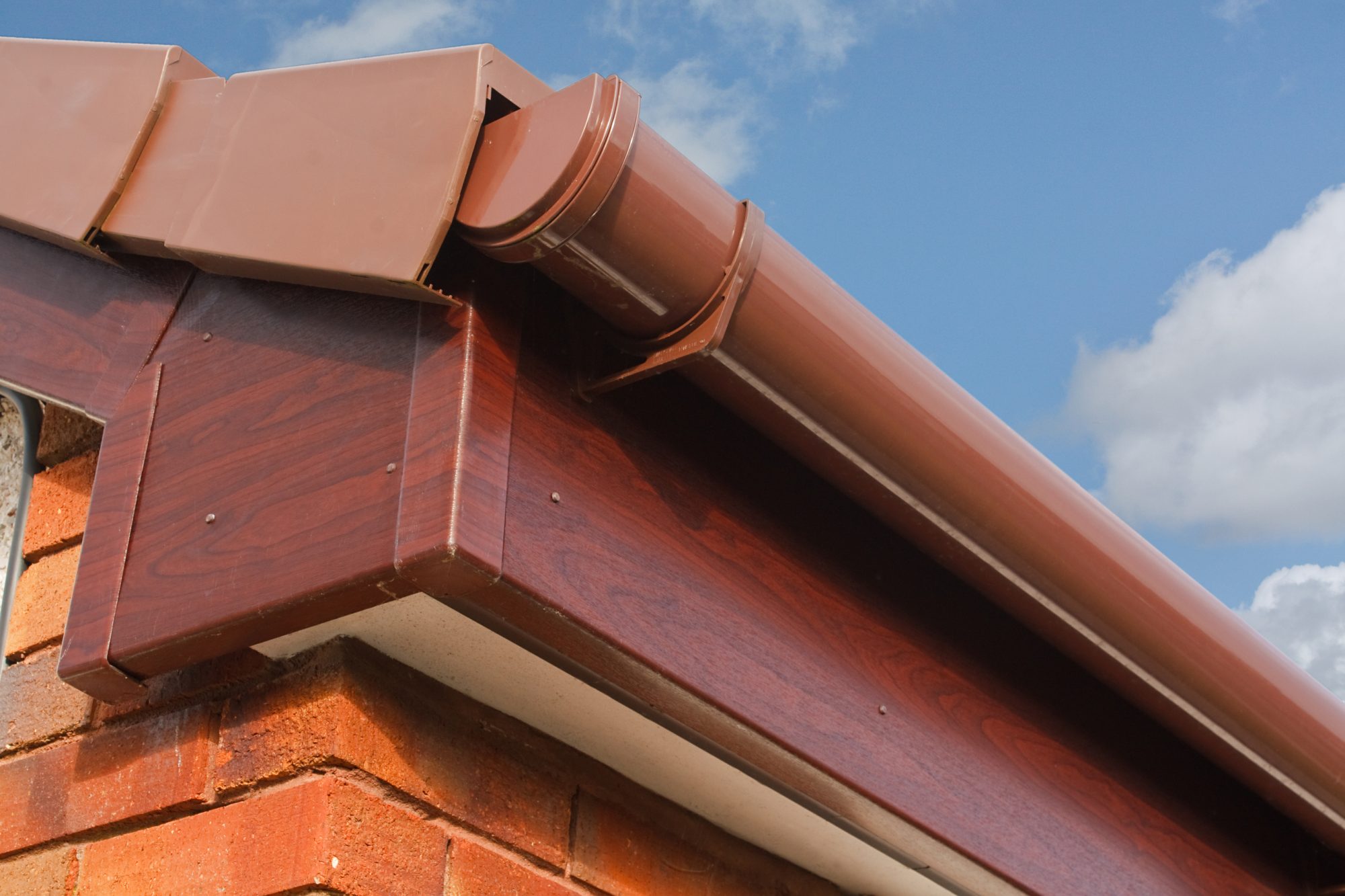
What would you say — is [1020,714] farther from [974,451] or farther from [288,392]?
[288,392]

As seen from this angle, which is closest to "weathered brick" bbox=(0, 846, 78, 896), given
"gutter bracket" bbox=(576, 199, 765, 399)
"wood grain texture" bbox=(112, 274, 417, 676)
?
"wood grain texture" bbox=(112, 274, 417, 676)

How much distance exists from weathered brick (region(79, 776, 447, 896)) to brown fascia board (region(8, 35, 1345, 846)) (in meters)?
0.52

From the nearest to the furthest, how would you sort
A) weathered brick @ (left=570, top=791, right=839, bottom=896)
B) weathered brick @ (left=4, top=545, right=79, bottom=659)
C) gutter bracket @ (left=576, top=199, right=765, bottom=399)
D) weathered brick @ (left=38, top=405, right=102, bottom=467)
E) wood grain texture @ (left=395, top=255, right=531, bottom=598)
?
wood grain texture @ (left=395, top=255, right=531, bottom=598) < gutter bracket @ (left=576, top=199, right=765, bottom=399) < weathered brick @ (left=570, top=791, right=839, bottom=896) < weathered brick @ (left=4, top=545, right=79, bottom=659) < weathered brick @ (left=38, top=405, right=102, bottom=467)

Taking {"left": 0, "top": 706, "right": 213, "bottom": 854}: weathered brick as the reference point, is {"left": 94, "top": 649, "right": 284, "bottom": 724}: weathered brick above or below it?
above

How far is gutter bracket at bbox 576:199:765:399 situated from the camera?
141 cm

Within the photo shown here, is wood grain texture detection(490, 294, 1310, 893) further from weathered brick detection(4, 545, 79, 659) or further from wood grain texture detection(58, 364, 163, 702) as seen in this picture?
weathered brick detection(4, 545, 79, 659)

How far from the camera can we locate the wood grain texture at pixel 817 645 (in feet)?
4.84

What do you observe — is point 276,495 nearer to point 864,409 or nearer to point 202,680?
point 202,680

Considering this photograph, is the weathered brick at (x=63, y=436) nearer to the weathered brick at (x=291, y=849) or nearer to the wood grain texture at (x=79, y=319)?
the wood grain texture at (x=79, y=319)

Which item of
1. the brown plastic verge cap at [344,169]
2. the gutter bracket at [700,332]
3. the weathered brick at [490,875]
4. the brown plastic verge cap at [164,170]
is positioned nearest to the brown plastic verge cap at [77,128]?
the brown plastic verge cap at [164,170]

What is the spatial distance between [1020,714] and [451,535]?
3.74 ft

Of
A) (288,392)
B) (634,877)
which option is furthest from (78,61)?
(634,877)

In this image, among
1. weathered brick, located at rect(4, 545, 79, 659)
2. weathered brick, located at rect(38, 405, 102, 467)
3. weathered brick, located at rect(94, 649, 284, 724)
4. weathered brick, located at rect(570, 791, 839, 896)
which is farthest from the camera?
weathered brick, located at rect(38, 405, 102, 467)

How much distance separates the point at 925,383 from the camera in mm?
1608
